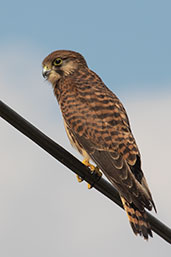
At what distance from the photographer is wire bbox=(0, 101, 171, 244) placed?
3.57m

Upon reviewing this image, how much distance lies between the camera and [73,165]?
3955 mm

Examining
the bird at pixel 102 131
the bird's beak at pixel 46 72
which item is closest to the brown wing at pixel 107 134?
the bird at pixel 102 131

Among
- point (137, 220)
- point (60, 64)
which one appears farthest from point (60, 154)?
point (60, 64)

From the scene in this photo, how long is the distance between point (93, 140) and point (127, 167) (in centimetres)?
50

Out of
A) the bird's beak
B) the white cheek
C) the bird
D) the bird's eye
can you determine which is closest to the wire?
the bird

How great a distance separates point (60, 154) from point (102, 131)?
1396 mm

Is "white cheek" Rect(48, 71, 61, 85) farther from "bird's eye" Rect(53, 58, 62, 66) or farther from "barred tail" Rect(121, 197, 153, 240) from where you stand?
"barred tail" Rect(121, 197, 153, 240)

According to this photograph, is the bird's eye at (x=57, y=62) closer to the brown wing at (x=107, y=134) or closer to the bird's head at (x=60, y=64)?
the bird's head at (x=60, y=64)

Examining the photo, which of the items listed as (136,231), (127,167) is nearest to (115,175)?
(127,167)

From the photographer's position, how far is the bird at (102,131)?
4.54 metres

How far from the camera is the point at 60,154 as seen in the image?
12.6ft

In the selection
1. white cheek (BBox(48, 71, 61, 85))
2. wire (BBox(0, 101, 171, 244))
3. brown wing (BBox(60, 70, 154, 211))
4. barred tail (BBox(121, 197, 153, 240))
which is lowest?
wire (BBox(0, 101, 171, 244))

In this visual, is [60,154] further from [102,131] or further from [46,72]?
[46,72]

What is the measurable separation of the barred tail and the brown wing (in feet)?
0.26
